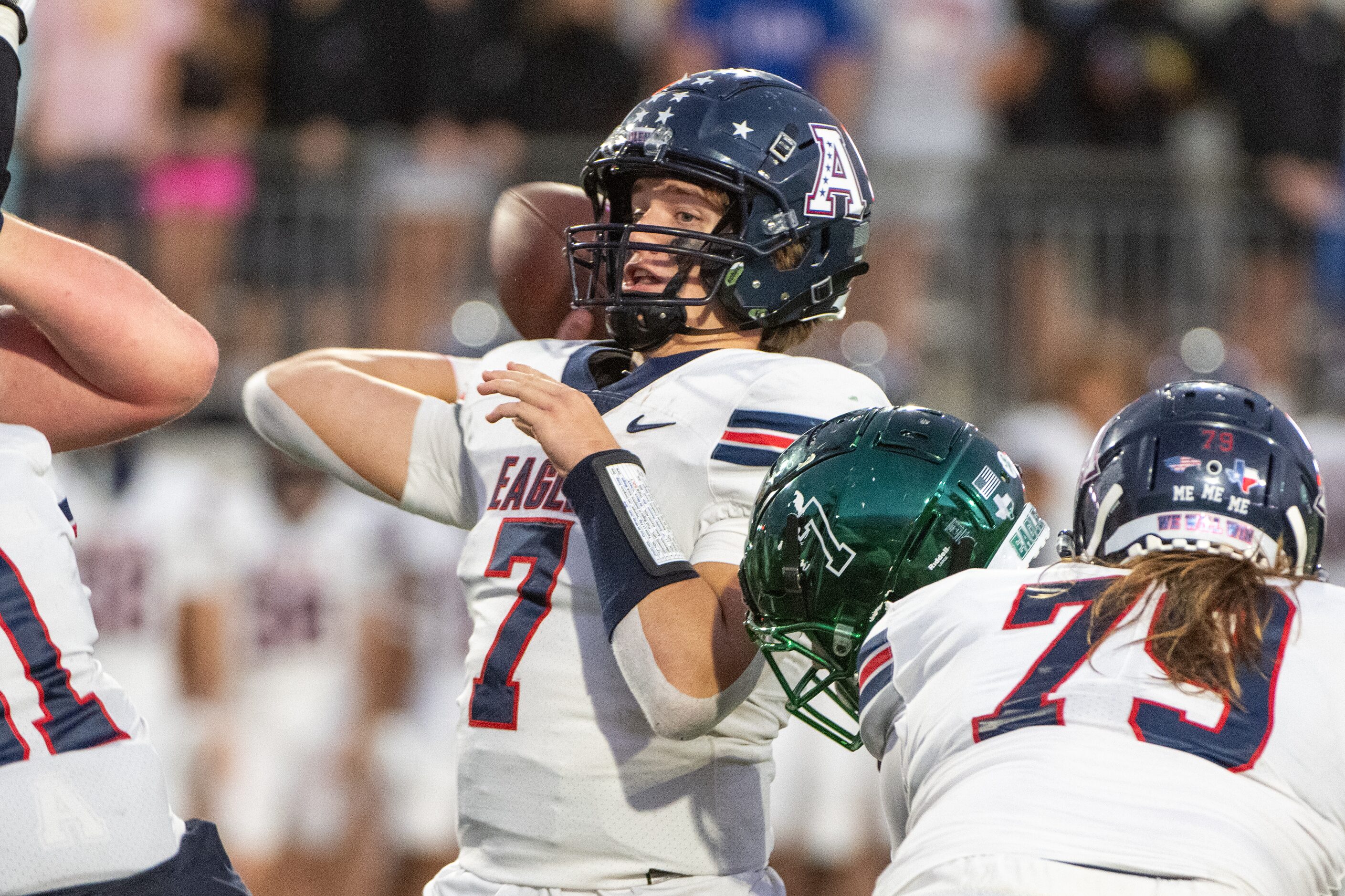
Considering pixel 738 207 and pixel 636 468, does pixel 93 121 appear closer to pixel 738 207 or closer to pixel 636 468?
pixel 738 207

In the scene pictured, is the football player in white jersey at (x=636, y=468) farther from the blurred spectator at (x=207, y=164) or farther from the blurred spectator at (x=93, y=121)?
the blurred spectator at (x=93, y=121)

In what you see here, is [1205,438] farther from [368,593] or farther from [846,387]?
[368,593]

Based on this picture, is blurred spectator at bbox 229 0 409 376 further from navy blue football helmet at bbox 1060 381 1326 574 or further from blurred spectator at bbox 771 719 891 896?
navy blue football helmet at bbox 1060 381 1326 574

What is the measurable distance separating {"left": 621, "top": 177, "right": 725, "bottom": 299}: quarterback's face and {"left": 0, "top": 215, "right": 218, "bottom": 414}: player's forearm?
894 millimetres

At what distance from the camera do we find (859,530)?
8.43 ft

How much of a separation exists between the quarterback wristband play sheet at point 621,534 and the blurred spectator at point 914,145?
204 inches

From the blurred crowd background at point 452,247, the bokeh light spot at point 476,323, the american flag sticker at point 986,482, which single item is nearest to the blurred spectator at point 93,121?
A: the blurred crowd background at point 452,247

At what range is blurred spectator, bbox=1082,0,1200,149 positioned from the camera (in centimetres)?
828

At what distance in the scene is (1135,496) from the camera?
244cm

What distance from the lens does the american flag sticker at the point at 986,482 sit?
2.62 m

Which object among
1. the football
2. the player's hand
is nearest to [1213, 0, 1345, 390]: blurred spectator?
the football

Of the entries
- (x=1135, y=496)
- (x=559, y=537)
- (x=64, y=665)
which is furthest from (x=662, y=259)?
(x=64, y=665)

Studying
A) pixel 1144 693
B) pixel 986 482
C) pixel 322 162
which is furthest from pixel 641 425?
pixel 322 162

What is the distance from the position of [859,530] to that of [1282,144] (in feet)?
21.0
